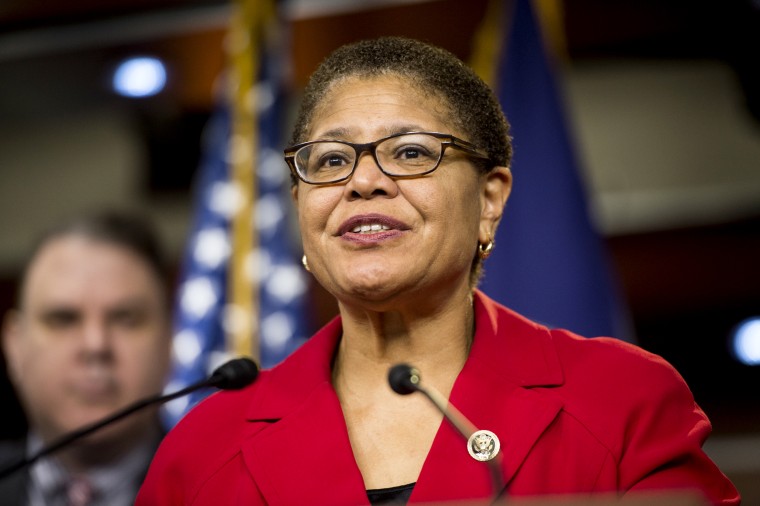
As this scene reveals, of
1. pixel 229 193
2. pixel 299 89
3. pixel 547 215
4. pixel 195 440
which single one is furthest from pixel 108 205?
pixel 195 440

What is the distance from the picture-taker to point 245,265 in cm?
373

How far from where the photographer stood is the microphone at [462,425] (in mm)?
1507

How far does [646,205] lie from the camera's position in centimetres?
610

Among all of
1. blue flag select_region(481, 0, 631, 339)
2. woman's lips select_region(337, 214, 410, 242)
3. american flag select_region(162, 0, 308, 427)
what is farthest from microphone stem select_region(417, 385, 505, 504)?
american flag select_region(162, 0, 308, 427)

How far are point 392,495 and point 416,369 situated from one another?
22 cm

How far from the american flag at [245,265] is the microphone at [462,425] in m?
2.07

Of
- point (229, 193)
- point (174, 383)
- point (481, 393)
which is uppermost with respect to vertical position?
point (229, 193)

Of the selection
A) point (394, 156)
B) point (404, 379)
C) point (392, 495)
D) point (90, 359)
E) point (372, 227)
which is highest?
point (394, 156)

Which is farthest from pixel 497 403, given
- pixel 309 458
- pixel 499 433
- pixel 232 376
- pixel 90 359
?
pixel 90 359

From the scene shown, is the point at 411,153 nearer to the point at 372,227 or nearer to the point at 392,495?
the point at 372,227

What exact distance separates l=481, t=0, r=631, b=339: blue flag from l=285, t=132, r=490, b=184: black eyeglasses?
1382mm

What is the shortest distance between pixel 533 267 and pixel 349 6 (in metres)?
2.32

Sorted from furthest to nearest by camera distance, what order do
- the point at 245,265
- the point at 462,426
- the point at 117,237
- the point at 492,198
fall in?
1. the point at 245,265
2. the point at 117,237
3. the point at 492,198
4. the point at 462,426

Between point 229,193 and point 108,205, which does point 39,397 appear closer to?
point 229,193
